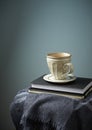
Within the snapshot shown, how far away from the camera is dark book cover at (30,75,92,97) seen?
1.13 meters

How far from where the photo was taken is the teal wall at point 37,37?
146 centimetres

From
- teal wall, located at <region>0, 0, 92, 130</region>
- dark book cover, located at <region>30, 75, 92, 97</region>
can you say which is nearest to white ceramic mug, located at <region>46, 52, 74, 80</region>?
dark book cover, located at <region>30, 75, 92, 97</region>

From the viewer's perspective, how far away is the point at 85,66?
1489 mm

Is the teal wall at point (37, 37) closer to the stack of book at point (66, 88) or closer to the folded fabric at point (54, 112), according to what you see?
the stack of book at point (66, 88)

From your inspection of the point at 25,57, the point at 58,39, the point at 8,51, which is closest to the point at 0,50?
the point at 8,51

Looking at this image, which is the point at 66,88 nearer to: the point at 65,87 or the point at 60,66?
the point at 65,87

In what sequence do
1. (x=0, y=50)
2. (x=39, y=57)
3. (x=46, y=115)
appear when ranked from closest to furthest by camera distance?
1. (x=46, y=115)
2. (x=39, y=57)
3. (x=0, y=50)

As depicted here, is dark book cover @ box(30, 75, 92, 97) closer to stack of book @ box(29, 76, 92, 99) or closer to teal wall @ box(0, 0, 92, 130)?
stack of book @ box(29, 76, 92, 99)

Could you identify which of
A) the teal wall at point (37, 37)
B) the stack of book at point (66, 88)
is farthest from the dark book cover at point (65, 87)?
the teal wall at point (37, 37)

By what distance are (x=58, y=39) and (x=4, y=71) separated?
0.51m

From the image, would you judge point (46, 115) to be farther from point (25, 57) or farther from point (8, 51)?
point (8, 51)

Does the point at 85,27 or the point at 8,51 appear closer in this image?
the point at 85,27

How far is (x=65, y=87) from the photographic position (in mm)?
1157

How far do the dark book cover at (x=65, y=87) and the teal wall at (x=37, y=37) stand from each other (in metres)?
0.30
